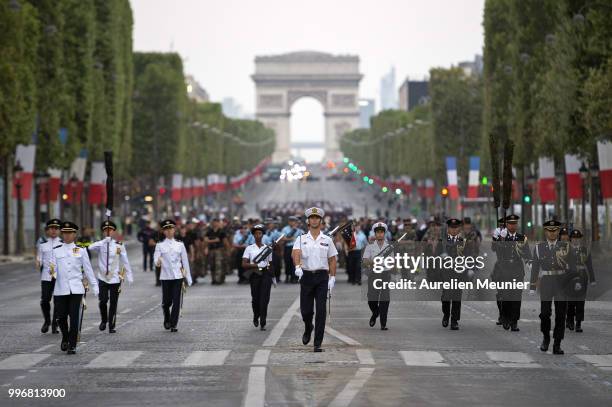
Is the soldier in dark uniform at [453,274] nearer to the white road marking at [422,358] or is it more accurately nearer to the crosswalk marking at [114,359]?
the white road marking at [422,358]

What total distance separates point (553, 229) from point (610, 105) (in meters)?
30.0

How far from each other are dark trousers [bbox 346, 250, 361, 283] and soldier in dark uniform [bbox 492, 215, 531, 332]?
1983 centimetres

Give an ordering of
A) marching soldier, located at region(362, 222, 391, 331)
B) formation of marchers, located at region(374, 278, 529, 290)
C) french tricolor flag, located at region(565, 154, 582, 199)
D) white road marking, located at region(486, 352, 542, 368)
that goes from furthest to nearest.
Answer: french tricolor flag, located at region(565, 154, 582, 199)
marching soldier, located at region(362, 222, 391, 331)
formation of marchers, located at region(374, 278, 529, 290)
white road marking, located at region(486, 352, 542, 368)

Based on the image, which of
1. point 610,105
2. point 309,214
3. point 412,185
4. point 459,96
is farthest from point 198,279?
point 412,185

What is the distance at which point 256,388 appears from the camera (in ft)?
57.6

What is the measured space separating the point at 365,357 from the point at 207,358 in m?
2.02

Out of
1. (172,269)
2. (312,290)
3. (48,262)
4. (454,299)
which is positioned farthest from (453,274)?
(48,262)

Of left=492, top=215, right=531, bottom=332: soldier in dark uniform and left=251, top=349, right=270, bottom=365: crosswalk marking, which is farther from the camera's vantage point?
left=492, top=215, right=531, bottom=332: soldier in dark uniform

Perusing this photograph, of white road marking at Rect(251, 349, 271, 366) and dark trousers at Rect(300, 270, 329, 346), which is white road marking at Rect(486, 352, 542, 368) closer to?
dark trousers at Rect(300, 270, 329, 346)

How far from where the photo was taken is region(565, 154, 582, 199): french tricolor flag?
6438 centimetres

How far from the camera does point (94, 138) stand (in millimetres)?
90938

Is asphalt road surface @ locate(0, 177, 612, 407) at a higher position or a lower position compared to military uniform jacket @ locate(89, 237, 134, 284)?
lower

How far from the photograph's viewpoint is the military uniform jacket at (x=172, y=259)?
88.9ft

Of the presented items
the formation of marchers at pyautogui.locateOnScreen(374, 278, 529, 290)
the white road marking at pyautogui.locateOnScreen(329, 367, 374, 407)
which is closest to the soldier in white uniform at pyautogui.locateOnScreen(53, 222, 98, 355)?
the white road marking at pyautogui.locateOnScreen(329, 367, 374, 407)
